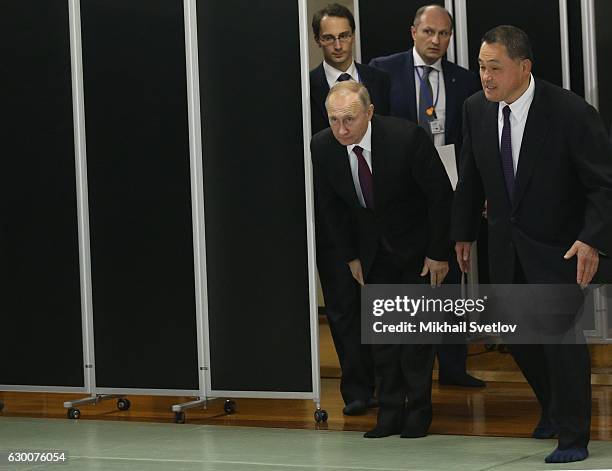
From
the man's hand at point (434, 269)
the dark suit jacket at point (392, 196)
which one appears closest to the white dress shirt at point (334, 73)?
the dark suit jacket at point (392, 196)

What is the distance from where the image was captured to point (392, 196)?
4.98 metres

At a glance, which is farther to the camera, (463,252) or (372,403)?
(372,403)

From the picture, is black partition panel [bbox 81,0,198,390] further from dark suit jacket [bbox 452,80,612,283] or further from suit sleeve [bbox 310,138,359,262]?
dark suit jacket [bbox 452,80,612,283]

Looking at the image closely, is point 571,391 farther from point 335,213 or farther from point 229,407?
point 229,407

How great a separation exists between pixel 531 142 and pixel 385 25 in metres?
2.30

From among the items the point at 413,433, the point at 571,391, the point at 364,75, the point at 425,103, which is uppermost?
the point at 364,75

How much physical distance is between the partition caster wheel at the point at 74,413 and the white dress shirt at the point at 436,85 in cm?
199

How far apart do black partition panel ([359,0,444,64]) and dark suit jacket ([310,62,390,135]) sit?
34.7 inches

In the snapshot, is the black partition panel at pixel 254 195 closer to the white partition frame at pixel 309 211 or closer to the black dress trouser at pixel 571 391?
the white partition frame at pixel 309 211

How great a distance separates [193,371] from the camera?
5738 millimetres

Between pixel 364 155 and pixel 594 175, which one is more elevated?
pixel 364 155

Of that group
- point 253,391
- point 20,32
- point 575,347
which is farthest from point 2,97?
Result: point 575,347

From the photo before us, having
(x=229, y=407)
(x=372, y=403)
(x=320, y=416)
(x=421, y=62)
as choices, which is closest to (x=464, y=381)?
(x=372, y=403)

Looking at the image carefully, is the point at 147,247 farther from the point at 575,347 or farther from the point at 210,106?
the point at 575,347
